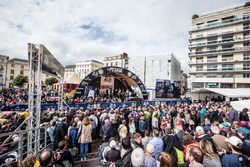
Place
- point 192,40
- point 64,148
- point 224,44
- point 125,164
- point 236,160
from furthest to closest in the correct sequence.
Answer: point 192,40, point 224,44, point 64,148, point 125,164, point 236,160

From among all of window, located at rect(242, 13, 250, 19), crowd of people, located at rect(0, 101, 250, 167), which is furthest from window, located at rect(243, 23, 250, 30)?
crowd of people, located at rect(0, 101, 250, 167)

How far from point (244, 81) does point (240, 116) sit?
3263 cm

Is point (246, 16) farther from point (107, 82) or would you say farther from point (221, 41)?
point (107, 82)

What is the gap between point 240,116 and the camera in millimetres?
8570

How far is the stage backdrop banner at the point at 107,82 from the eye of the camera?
967 inches

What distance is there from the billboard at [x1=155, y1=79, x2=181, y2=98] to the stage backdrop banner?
7.43 metres

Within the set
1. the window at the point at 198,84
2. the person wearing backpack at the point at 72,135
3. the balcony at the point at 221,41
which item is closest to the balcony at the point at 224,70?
the window at the point at 198,84

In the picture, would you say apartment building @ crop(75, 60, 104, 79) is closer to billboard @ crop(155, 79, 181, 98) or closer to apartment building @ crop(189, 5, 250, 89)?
apartment building @ crop(189, 5, 250, 89)

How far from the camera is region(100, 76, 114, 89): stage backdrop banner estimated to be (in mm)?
24562

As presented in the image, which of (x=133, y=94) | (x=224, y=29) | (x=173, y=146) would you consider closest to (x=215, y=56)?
(x=224, y=29)

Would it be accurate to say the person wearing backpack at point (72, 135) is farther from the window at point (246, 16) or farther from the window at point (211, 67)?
the window at point (246, 16)

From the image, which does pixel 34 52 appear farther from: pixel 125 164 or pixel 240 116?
pixel 240 116

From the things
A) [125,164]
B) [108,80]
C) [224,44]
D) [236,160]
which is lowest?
[125,164]

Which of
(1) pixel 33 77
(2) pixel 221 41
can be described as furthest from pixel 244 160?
(2) pixel 221 41
